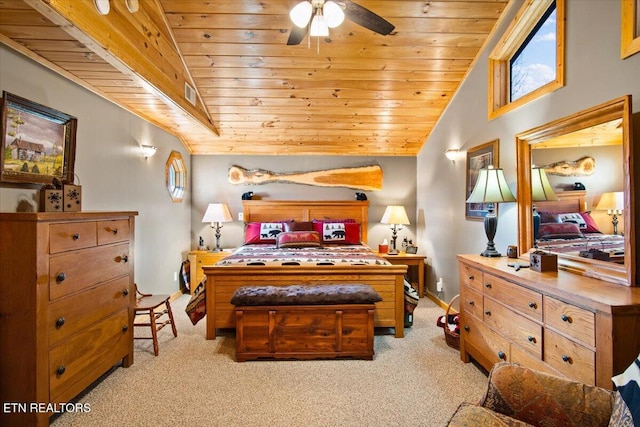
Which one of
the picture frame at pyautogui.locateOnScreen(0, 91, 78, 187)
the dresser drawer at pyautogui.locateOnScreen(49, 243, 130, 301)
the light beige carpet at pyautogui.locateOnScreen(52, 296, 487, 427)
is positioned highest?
the picture frame at pyautogui.locateOnScreen(0, 91, 78, 187)

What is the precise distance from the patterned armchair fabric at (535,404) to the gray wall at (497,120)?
153cm

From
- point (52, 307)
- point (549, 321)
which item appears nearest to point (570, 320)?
point (549, 321)

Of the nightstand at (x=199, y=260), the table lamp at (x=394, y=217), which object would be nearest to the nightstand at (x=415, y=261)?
the table lamp at (x=394, y=217)

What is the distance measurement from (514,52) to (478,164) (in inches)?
41.4

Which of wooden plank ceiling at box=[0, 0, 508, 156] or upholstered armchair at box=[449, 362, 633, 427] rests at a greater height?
wooden plank ceiling at box=[0, 0, 508, 156]

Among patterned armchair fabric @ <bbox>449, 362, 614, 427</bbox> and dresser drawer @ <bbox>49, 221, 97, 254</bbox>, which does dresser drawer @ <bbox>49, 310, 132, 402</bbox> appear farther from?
patterned armchair fabric @ <bbox>449, 362, 614, 427</bbox>

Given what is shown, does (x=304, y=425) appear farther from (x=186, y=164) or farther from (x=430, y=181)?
(x=186, y=164)

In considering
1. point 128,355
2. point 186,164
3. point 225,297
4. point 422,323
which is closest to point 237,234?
point 186,164

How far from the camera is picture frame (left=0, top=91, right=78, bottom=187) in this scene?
1.94 metres

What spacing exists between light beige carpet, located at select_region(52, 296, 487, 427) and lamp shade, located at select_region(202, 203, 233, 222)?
7.08 feet

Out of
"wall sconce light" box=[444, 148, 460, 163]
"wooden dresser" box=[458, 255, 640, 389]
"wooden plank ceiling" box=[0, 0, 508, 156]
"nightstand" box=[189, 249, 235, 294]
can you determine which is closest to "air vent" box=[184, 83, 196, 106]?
"wooden plank ceiling" box=[0, 0, 508, 156]

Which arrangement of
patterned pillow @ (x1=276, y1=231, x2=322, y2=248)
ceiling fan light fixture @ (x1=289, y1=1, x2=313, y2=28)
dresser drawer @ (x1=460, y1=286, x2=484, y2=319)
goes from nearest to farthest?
ceiling fan light fixture @ (x1=289, y1=1, x2=313, y2=28), dresser drawer @ (x1=460, y1=286, x2=484, y2=319), patterned pillow @ (x1=276, y1=231, x2=322, y2=248)

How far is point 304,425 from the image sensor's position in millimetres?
1850

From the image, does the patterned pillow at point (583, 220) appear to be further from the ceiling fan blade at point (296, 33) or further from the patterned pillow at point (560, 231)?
the ceiling fan blade at point (296, 33)
